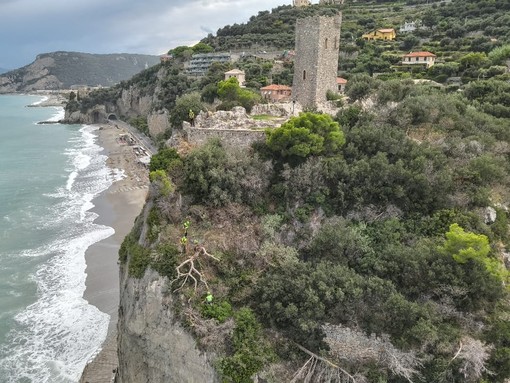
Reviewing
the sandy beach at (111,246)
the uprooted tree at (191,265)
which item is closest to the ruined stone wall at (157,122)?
the sandy beach at (111,246)

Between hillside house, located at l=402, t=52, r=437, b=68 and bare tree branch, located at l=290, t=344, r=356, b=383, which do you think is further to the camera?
hillside house, located at l=402, t=52, r=437, b=68

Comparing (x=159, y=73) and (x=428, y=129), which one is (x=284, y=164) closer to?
(x=428, y=129)

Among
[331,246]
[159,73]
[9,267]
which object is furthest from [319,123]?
[159,73]

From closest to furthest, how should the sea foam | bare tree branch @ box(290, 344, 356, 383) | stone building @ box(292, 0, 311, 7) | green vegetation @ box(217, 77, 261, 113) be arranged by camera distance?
bare tree branch @ box(290, 344, 356, 383)
the sea foam
green vegetation @ box(217, 77, 261, 113)
stone building @ box(292, 0, 311, 7)

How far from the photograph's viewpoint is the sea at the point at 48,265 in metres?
18.5

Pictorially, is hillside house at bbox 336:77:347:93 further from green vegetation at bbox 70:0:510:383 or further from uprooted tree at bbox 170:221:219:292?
uprooted tree at bbox 170:221:219:292

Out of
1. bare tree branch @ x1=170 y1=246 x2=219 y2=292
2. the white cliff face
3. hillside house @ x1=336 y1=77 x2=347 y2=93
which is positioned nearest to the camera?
the white cliff face

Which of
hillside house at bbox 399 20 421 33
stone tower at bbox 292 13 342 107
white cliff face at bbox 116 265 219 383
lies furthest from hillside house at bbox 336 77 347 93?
hillside house at bbox 399 20 421 33

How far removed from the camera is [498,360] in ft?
35.1

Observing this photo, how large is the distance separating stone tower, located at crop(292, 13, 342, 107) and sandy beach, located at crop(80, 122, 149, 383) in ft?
49.7

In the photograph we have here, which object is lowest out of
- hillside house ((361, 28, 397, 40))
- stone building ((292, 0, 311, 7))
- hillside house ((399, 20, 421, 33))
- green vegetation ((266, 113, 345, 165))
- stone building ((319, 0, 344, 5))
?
green vegetation ((266, 113, 345, 165))

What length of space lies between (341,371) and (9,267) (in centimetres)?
2260

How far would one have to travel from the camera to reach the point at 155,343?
12.9 meters

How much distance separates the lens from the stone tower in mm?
21172
